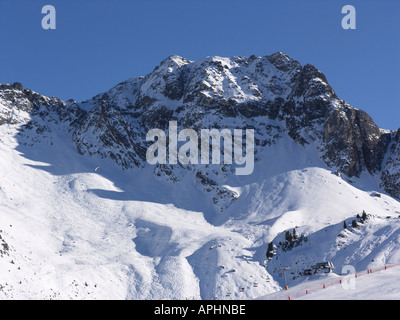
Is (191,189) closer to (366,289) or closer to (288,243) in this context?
(288,243)

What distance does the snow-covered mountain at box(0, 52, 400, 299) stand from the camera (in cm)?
6325

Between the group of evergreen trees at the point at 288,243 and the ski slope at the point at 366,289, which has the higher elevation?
the group of evergreen trees at the point at 288,243

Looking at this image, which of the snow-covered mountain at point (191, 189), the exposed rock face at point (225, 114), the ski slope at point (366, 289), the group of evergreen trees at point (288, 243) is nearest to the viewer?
the ski slope at point (366, 289)

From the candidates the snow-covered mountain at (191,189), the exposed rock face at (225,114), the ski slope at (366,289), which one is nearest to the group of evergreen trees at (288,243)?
the snow-covered mountain at (191,189)

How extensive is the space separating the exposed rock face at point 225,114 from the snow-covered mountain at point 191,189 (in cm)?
44

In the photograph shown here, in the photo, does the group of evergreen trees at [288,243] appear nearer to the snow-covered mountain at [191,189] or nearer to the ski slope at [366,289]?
the snow-covered mountain at [191,189]

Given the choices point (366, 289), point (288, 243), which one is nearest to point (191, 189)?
point (288, 243)

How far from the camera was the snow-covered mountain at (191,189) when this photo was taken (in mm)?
63250

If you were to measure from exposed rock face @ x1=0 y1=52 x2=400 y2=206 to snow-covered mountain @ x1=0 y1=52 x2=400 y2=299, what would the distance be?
17.3 inches

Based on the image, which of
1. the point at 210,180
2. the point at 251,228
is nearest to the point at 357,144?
the point at 210,180

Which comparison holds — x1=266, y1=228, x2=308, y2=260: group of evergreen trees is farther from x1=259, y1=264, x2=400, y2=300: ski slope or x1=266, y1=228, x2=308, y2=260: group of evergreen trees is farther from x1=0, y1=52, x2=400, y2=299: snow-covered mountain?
x1=259, y1=264, x2=400, y2=300: ski slope

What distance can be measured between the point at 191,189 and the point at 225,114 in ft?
97.5

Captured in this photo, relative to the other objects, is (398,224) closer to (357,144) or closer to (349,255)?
(349,255)

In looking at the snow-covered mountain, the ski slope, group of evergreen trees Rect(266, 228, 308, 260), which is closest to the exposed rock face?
the snow-covered mountain
